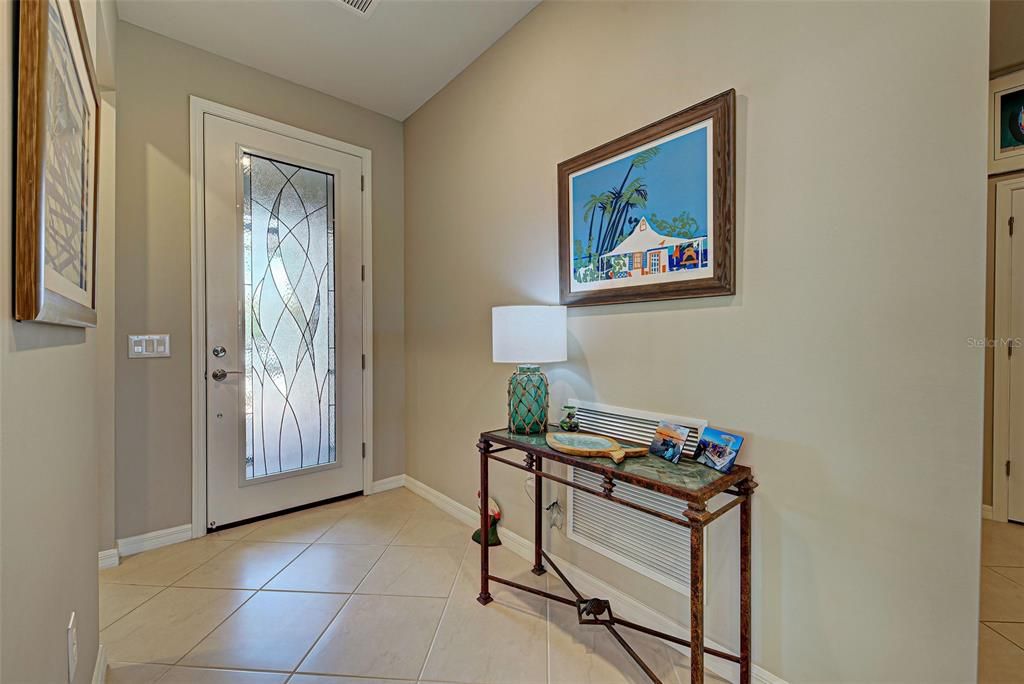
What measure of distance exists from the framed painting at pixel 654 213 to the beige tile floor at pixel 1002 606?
1463mm

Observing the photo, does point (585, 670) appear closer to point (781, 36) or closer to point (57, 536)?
point (57, 536)

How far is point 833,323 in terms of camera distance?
122 cm

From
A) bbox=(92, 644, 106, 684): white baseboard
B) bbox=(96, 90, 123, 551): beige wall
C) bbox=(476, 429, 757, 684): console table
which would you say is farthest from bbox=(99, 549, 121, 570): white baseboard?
bbox=(476, 429, 757, 684): console table

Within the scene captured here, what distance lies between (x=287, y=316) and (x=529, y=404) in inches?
70.6

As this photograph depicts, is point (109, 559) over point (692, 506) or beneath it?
beneath

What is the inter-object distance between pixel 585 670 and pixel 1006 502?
2.58m

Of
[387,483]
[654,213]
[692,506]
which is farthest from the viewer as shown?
[387,483]

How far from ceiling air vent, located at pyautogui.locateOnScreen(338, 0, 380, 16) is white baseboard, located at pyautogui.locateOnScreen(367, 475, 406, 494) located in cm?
283

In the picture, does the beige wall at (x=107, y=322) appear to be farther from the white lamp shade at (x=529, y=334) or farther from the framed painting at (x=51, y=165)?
the white lamp shade at (x=529, y=334)

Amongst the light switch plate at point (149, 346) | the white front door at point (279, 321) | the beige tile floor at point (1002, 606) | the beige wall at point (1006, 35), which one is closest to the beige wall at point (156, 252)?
the light switch plate at point (149, 346)

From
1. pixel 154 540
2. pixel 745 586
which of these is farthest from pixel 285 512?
pixel 745 586

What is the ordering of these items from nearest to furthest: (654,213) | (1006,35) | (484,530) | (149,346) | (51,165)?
(51,165) → (654,213) → (484,530) → (1006,35) → (149,346)

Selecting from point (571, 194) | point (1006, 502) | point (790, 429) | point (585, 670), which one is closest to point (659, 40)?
point (571, 194)

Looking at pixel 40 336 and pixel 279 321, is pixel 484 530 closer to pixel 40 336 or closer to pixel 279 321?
pixel 40 336
